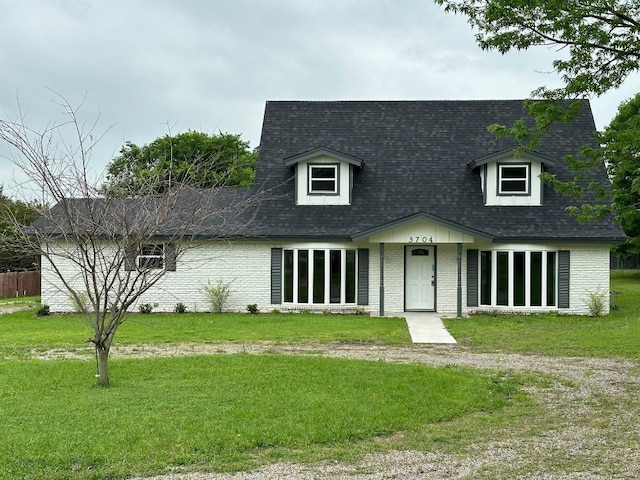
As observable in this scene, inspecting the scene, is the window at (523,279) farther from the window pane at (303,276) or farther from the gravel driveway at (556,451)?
the gravel driveway at (556,451)

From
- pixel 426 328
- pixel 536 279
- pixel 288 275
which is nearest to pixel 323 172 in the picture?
pixel 288 275

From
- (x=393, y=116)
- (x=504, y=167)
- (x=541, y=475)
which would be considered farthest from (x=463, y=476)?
(x=393, y=116)

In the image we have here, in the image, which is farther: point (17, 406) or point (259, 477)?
point (17, 406)

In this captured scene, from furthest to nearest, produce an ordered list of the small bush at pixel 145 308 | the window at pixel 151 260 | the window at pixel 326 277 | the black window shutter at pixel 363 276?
the small bush at pixel 145 308, the window at pixel 326 277, the black window shutter at pixel 363 276, the window at pixel 151 260

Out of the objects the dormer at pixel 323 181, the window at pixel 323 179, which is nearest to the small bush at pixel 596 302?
the dormer at pixel 323 181

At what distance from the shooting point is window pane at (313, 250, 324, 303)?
24422 mm

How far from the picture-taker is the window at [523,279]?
78.5 ft

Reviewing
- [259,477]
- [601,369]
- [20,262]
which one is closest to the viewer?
[259,477]

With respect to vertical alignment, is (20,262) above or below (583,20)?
below

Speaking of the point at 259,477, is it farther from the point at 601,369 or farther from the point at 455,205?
the point at 455,205

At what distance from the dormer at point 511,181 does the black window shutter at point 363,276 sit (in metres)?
4.62

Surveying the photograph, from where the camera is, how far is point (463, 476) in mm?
6820

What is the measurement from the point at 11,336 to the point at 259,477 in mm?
13761

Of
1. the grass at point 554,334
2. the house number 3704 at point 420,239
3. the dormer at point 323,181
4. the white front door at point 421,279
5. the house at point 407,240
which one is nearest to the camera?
the grass at point 554,334
